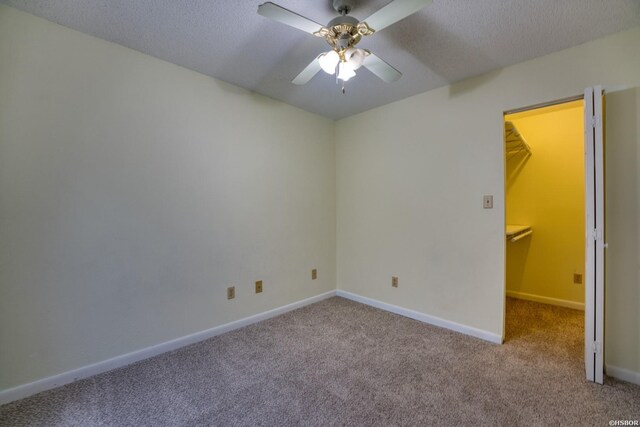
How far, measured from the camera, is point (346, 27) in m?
1.51

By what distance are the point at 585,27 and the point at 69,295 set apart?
369 centimetres

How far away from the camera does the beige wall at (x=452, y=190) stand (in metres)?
1.85

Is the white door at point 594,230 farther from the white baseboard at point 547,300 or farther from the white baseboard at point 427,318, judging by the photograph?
the white baseboard at point 547,300

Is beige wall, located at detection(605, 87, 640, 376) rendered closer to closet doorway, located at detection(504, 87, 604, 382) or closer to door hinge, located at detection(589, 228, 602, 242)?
door hinge, located at detection(589, 228, 602, 242)

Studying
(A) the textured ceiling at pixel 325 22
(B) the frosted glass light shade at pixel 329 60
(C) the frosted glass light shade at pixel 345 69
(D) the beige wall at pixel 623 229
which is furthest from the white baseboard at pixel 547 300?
(B) the frosted glass light shade at pixel 329 60

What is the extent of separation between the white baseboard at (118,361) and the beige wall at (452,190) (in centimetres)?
134

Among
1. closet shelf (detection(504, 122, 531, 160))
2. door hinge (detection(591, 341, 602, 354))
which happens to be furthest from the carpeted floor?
closet shelf (detection(504, 122, 531, 160))

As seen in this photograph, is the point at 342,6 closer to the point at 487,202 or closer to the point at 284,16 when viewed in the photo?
the point at 284,16

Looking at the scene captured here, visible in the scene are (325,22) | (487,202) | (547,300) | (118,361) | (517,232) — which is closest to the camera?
(325,22)

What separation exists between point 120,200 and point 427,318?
2824 mm

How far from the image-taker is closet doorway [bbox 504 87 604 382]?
2.76 metres

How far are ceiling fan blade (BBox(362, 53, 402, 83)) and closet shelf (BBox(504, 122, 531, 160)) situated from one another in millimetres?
1424

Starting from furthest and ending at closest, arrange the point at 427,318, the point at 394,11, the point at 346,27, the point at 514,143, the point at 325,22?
the point at 514,143 → the point at 427,318 → the point at 325,22 → the point at 346,27 → the point at 394,11

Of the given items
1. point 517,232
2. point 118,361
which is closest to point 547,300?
point 517,232
